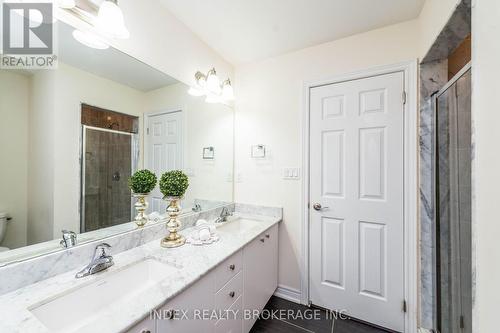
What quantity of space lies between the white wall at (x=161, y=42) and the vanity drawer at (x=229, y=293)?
60.1 inches

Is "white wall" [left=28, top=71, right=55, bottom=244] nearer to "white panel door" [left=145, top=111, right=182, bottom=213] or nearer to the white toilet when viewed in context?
the white toilet

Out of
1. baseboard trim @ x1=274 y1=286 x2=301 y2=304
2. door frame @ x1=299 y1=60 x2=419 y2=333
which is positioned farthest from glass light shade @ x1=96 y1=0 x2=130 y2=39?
baseboard trim @ x1=274 y1=286 x2=301 y2=304

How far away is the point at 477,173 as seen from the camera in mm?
784

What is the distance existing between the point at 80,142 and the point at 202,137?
1.01 meters

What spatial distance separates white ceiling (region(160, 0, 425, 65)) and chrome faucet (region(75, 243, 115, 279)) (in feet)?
5.35

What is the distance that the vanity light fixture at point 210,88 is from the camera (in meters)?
1.84

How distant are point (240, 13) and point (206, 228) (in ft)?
5.23

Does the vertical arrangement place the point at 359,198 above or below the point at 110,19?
below

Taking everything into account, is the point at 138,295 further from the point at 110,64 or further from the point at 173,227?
the point at 110,64

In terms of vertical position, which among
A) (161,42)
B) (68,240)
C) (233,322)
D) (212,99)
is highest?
(161,42)

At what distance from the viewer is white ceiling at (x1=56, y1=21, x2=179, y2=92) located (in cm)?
106

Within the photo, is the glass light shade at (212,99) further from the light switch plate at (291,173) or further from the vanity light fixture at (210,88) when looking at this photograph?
the light switch plate at (291,173)

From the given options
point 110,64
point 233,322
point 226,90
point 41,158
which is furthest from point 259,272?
point 110,64

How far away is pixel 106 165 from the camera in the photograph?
1240mm
